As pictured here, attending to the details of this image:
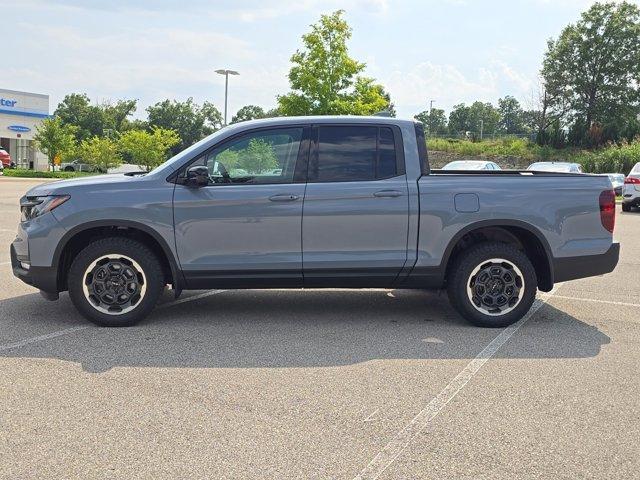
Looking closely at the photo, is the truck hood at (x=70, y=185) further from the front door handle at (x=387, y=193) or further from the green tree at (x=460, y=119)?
the green tree at (x=460, y=119)

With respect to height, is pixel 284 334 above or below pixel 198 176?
below

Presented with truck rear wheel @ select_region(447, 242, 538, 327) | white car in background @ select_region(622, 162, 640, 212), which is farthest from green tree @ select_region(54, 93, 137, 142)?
truck rear wheel @ select_region(447, 242, 538, 327)

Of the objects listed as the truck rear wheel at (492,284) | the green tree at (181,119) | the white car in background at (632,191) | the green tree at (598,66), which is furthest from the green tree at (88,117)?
the truck rear wheel at (492,284)

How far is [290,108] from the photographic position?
3055 centimetres

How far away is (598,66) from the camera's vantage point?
2309 inches

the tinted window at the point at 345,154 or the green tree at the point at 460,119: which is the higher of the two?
the green tree at the point at 460,119

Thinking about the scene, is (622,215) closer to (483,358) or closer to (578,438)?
(483,358)

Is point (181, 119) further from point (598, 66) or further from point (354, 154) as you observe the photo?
point (354, 154)

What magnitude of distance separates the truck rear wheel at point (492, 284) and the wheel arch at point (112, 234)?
2.52m

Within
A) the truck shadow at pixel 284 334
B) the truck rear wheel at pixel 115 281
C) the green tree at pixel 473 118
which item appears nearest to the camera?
the truck shadow at pixel 284 334

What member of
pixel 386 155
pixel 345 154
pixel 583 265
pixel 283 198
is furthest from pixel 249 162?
pixel 583 265

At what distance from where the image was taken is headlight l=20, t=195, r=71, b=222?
19.3ft

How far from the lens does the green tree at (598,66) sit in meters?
57.8

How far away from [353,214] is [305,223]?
0.43 metres
